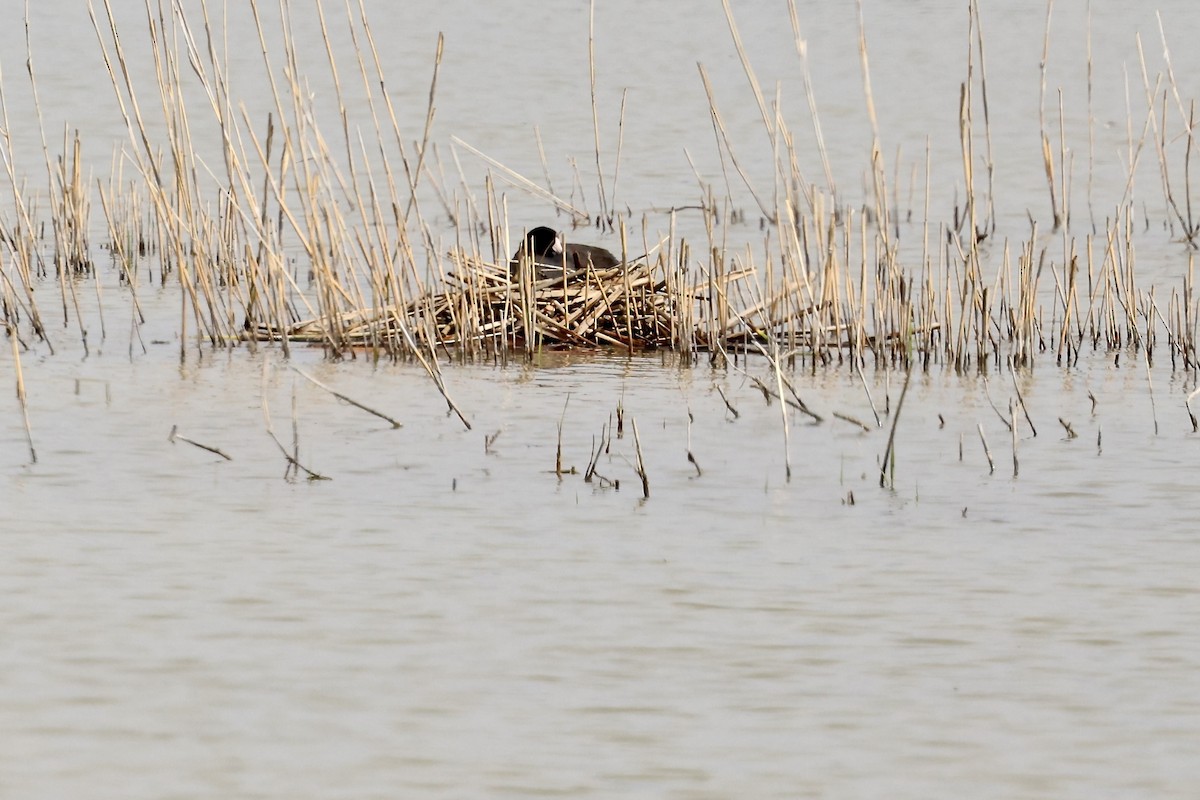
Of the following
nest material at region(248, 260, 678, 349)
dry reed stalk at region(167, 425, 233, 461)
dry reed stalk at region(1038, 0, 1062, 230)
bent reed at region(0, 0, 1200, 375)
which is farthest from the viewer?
nest material at region(248, 260, 678, 349)

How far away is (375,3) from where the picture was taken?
29.3 metres

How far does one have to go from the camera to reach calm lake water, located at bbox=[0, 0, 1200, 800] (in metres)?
3.88

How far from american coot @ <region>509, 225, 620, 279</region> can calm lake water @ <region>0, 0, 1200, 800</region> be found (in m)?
0.53

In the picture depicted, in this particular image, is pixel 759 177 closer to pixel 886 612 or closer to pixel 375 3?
pixel 886 612

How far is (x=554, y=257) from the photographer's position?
9.80 metres

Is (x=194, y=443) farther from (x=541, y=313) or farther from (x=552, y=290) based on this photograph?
(x=552, y=290)

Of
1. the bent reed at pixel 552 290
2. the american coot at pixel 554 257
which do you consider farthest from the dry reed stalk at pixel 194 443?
the american coot at pixel 554 257

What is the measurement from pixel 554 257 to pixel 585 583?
15.7ft

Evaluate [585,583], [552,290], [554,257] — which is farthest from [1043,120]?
[585,583]

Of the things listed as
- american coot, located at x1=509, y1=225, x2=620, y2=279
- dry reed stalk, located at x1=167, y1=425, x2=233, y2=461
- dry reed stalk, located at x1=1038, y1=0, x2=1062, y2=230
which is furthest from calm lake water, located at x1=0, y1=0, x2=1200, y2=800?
dry reed stalk, located at x1=1038, y1=0, x2=1062, y2=230

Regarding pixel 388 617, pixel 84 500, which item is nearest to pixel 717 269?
pixel 84 500

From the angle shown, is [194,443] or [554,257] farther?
[554,257]

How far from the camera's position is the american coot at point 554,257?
958 centimetres

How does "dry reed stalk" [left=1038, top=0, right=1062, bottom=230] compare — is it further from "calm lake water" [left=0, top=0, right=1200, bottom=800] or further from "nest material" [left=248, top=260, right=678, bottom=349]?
"nest material" [left=248, top=260, right=678, bottom=349]
